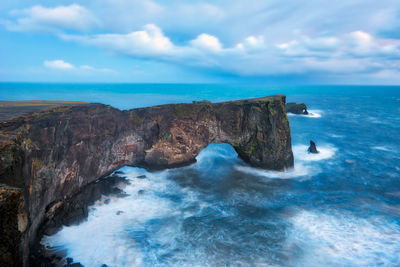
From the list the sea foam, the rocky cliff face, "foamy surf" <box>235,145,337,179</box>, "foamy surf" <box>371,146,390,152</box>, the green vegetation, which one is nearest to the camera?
the rocky cliff face

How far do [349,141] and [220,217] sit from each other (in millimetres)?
30279

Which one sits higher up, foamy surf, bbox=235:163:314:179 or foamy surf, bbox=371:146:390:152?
foamy surf, bbox=371:146:390:152

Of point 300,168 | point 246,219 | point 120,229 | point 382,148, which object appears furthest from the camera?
point 382,148

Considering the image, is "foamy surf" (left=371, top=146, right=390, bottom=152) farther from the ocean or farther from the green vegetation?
the green vegetation

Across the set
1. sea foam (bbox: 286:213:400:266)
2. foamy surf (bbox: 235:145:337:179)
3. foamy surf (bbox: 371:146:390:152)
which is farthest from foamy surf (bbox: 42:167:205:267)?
foamy surf (bbox: 371:146:390:152)

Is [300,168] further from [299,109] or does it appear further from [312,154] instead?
[299,109]

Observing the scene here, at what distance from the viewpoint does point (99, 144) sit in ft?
57.9

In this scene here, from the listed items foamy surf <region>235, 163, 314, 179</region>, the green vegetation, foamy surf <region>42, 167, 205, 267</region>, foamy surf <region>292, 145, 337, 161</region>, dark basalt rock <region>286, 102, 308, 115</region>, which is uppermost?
dark basalt rock <region>286, 102, 308, 115</region>

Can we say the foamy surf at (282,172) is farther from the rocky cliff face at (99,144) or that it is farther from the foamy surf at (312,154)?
the foamy surf at (312,154)

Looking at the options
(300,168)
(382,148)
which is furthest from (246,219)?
(382,148)

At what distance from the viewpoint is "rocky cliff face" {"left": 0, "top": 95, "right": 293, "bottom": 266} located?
26.2 feet

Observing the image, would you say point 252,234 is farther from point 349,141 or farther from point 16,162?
point 349,141

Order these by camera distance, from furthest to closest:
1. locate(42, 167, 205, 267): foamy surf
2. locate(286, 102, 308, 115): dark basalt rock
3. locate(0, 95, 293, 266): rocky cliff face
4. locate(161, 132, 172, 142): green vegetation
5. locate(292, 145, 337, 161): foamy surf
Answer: locate(286, 102, 308, 115): dark basalt rock < locate(292, 145, 337, 161): foamy surf < locate(161, 132, 172, 142): green vegetation < locate(42, 167, 205, 267): foamy surf < locate(0, 95, 293, 266): rocky cliff face

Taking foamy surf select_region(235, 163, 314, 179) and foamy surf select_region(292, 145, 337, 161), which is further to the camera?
foamy surf select_region(292, 145, 337, 161)
